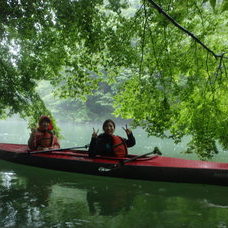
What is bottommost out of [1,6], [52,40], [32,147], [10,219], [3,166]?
[10,219]

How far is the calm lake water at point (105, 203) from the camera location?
4.55 meters

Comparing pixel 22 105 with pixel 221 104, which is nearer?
pixel 221 104

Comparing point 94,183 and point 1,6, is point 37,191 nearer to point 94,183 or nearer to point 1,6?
point 94,183

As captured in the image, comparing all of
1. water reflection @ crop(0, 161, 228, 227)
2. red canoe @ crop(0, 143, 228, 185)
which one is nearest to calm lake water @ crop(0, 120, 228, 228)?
water reflection @ crop(0, 161, 228, 227)

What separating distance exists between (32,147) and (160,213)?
16.4 ft

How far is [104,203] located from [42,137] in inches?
156

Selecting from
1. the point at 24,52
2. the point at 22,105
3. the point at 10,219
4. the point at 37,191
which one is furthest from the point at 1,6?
the point at 10,219

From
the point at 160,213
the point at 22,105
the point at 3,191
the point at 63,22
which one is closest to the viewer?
the point at 160,213

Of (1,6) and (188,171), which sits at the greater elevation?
(1,6)

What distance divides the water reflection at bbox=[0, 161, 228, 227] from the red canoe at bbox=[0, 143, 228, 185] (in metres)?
0.18

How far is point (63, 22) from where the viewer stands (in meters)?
6.68

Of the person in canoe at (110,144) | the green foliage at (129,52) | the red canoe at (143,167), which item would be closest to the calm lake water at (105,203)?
the red canoe at (143,167)

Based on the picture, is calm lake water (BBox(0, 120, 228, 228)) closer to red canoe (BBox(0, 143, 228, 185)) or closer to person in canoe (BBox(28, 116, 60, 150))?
red canoe (BBox(0, 143, 228, 185))

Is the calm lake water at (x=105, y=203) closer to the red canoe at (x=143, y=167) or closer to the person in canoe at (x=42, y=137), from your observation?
the red canoe at (x=143, y=167)
